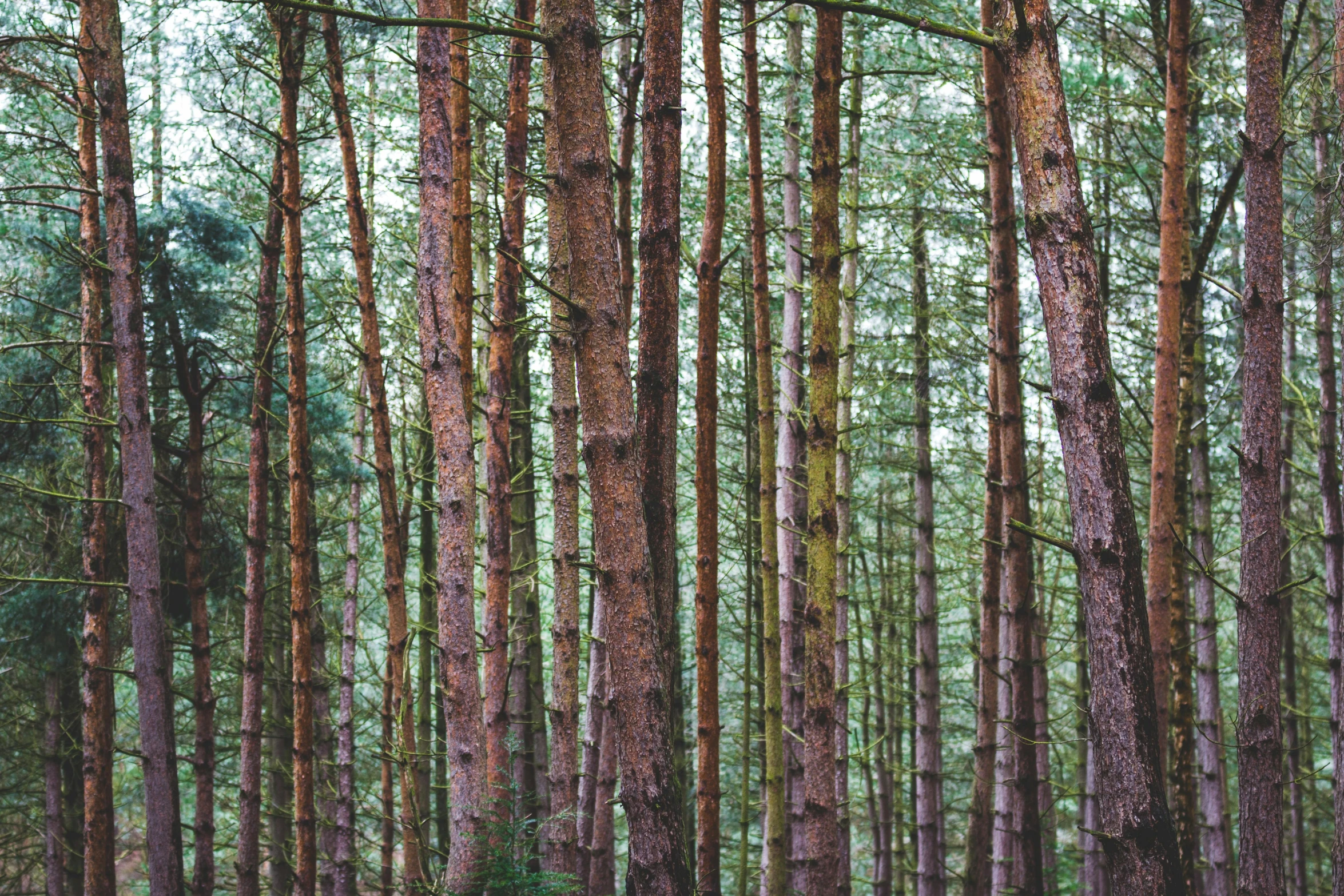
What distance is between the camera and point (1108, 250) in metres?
10.9

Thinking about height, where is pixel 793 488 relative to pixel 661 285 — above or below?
below

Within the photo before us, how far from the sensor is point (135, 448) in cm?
631

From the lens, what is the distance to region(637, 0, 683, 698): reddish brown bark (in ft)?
13.0

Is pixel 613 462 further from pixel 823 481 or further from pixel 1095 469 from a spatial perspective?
pixel 823 481

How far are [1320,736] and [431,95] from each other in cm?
1391

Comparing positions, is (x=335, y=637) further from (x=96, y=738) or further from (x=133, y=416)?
(x=133, y=416)

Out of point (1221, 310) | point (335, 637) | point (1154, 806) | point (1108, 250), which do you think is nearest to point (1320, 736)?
point (1221, 310)

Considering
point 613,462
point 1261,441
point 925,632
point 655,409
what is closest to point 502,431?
point 655,409

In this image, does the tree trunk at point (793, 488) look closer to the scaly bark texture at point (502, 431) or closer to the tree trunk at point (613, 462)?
the scaly bark texture at point (502, 431)

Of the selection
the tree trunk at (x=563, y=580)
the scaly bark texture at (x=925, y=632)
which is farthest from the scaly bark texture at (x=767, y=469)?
the scaly bark texture at (x=925, y=632)

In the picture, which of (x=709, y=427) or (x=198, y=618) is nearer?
(x=709, y=427)

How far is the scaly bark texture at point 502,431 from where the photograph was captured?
20.1 ft

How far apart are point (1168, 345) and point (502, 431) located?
4.04 meters

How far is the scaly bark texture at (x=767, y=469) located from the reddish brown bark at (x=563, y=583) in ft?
4.01
